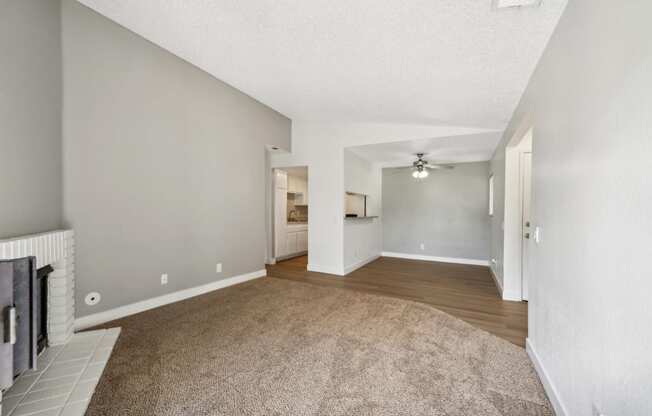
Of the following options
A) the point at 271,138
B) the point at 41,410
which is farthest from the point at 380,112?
the point at 41,410

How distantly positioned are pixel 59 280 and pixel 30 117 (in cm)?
127

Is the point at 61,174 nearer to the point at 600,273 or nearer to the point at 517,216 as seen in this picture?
the point at 600,273

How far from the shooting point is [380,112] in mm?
3725

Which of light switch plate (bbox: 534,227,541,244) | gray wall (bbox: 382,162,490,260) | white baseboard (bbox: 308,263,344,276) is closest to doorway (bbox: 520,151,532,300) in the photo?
light switch plate (bbox: 534,227,541,244)

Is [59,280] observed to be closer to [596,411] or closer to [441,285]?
[596,411]

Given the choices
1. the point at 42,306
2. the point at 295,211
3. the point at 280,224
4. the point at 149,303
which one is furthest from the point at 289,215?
the point at 42,306

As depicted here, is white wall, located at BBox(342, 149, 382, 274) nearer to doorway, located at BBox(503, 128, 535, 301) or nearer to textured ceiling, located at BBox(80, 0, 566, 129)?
textured ceiling, located at BBox(80, 0, 566, 129)

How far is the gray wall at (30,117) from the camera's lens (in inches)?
71.1

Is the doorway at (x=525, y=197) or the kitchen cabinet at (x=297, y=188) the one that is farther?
the kitchen cabinet at (x=297, y=188)

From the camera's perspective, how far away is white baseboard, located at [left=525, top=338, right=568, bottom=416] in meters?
1.45

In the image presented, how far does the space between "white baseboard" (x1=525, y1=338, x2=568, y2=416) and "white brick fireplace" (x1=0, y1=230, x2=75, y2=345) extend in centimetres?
334

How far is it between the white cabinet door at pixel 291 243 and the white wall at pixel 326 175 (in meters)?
1.39

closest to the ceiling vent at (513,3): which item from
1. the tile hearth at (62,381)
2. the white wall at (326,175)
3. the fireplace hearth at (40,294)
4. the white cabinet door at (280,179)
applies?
the white wall at (326,175)

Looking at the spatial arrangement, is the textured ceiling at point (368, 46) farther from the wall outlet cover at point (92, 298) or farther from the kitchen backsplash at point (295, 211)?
the kitchen backsplash at point (295, 211)
